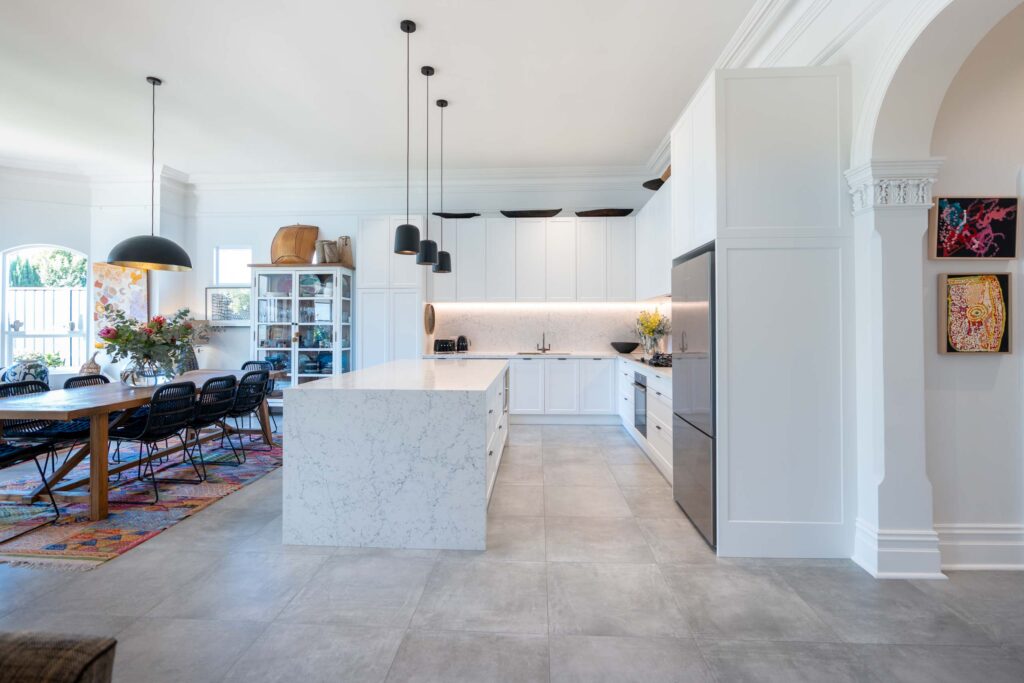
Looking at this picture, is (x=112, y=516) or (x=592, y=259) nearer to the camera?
(x=112, y=516)

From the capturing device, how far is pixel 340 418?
8.45 ft

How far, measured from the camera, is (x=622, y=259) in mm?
6070

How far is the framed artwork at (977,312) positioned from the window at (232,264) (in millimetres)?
7422

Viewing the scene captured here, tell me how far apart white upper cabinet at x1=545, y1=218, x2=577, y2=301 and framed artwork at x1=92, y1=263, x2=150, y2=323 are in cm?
549

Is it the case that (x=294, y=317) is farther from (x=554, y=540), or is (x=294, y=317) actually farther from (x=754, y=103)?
(x=754, y=103)

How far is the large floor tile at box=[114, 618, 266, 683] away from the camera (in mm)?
1622

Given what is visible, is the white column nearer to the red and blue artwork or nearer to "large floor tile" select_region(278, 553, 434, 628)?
the red and blue artwork

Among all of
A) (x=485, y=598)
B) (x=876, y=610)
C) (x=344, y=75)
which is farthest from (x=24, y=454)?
(x=876, y=610)

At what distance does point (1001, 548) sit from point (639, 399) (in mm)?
2726

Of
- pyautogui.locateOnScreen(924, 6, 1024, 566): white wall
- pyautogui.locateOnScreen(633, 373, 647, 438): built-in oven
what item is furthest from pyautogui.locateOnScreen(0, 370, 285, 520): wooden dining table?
pyautogui.locateOnScreen(924, 6, 1024, 566): white wall

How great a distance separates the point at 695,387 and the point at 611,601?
1.33 m

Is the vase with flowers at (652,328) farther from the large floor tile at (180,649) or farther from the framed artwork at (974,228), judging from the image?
the large floor tile at (180,649)

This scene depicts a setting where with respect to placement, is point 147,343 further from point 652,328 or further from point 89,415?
point 652,328

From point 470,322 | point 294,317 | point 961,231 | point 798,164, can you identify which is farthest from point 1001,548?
point 294,317
